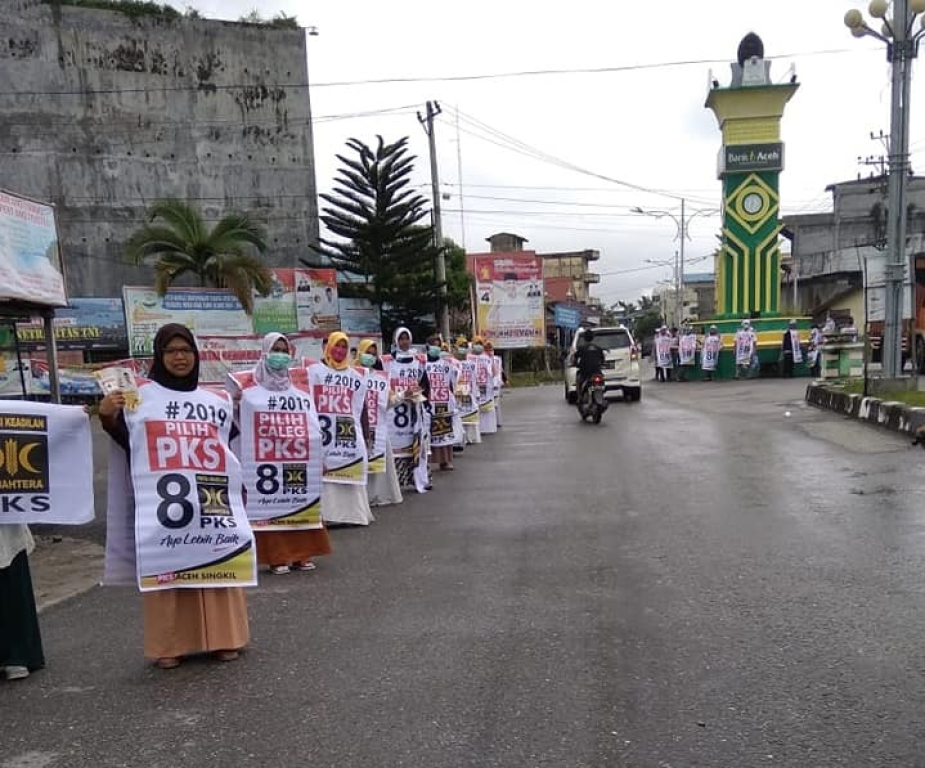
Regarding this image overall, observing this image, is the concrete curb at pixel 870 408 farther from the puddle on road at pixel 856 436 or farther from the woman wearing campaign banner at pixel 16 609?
the woman wearing campaign banner at pixel 16 609

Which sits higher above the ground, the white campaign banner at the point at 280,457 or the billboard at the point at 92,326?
the billboard at the point at 92,326

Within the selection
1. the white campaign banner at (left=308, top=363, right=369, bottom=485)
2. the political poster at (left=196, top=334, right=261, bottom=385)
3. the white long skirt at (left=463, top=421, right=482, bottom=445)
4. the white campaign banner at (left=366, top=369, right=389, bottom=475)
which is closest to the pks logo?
the white campaign banner at (left=308, top=363, right=369, bottom=485)

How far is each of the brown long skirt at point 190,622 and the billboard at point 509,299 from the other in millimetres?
30783

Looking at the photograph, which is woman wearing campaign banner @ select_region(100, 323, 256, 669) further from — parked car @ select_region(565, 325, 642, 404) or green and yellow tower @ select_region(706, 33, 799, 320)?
green and yellow tower @ select_region(706, 33, 799, 320)

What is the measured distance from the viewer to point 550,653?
4246mm

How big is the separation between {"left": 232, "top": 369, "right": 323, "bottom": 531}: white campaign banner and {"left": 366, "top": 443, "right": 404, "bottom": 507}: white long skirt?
2737 mm

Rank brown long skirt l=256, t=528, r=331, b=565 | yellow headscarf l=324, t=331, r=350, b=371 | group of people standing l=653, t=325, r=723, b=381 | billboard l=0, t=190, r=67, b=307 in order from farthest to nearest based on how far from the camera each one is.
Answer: group of people standing l=653, t=325, r=723, b=381 < yellow headscarf l=324, t=331, r=350, b=371 < billboard l=0, t=190, r=67, b=307 < brown long skirt l=256, t=528, r=331, b=565

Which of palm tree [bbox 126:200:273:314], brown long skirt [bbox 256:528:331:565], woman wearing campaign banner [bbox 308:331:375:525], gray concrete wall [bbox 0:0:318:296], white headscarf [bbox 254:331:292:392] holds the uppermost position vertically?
gray concrete wall [bbox 0:0:318:296]

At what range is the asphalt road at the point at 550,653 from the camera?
3332 millimetres

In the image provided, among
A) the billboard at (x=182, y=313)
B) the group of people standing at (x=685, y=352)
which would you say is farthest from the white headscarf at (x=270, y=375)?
the group of people standing at (x=685, y=352)

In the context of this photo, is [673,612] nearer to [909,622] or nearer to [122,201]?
[909,622]

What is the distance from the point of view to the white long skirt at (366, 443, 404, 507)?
883cm

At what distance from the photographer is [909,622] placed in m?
4.47

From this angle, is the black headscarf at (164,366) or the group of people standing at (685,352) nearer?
the black headscarf at (164,366)
